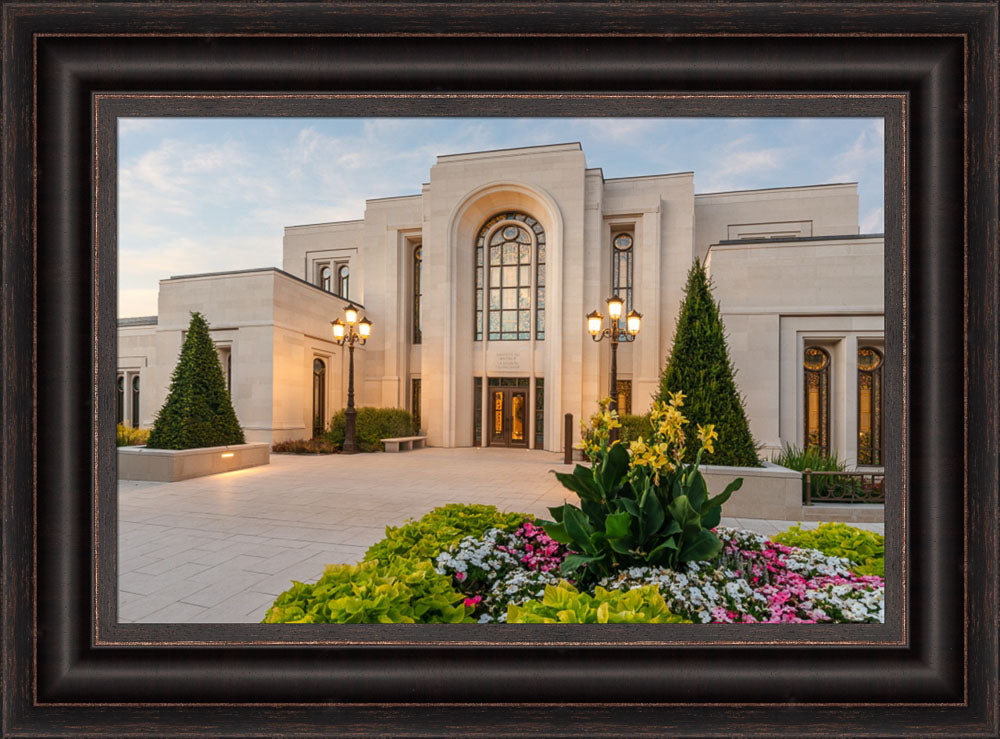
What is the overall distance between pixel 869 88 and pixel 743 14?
505 mm

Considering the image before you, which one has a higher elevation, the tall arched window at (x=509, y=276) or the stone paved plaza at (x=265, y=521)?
the tall arched window at (x=509, y=276)

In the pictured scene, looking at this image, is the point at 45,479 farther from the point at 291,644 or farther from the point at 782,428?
the point at 782,428

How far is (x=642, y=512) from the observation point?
2.33 metres

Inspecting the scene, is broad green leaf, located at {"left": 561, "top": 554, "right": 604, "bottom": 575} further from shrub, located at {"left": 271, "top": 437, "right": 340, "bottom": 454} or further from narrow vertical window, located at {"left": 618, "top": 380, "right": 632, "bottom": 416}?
narrow vertical window, located at {"left": 618, "top": 380, "right": 632, "bottom": 416}

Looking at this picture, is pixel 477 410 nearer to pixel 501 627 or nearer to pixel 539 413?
pixel 539 413

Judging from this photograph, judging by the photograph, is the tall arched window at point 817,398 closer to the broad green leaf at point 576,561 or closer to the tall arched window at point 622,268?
the broad green leaf at point 576,561

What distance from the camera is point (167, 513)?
559 centimetres

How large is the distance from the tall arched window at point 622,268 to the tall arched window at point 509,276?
277 centimetres

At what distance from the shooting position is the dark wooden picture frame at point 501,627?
132 cm

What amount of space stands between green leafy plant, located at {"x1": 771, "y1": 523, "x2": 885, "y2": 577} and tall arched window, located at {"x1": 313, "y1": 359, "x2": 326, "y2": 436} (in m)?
14.7

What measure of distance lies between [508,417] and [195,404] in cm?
1029

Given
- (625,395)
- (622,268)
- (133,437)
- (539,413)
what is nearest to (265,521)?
(133,437)

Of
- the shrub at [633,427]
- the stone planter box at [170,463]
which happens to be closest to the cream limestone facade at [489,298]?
the shrub at [633,427]

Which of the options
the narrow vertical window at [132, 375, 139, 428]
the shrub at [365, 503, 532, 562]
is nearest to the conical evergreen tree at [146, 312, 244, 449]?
the narrow vertical window at [132, 375, 139, 428]
